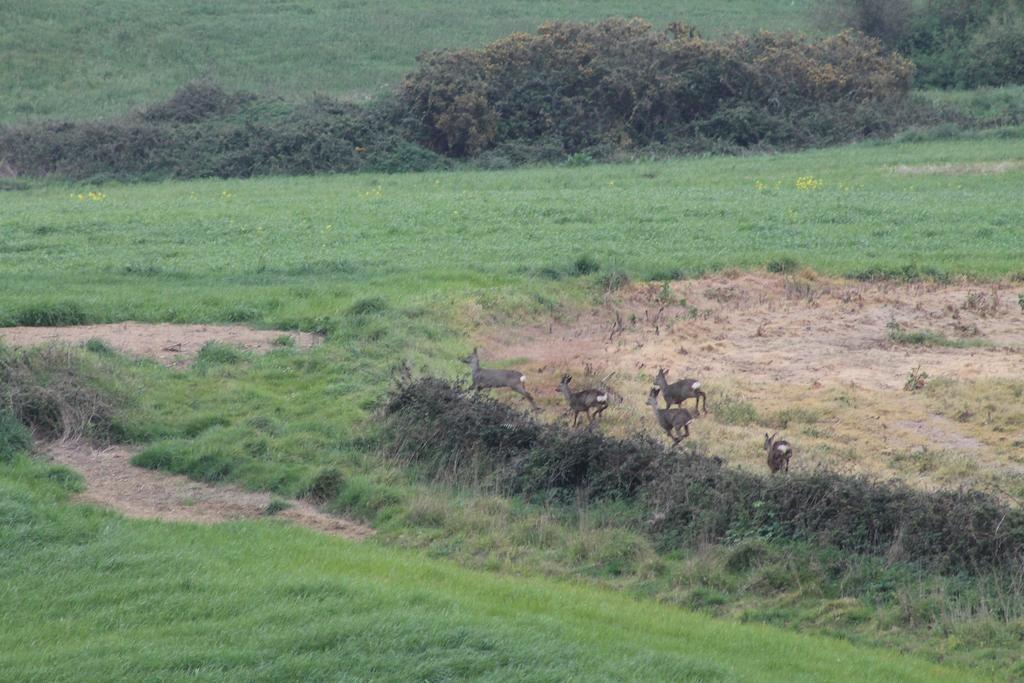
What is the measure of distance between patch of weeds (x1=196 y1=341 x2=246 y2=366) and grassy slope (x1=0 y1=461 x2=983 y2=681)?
227 inches

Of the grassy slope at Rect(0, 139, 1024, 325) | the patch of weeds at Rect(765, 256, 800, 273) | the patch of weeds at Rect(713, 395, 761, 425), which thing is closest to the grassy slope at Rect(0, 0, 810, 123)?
the grassy slope at Rect(0, 139, 1024, 325)

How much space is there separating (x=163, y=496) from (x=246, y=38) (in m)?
46.7

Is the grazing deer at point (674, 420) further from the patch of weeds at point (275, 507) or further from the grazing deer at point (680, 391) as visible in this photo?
the patch of weeds at point (275, 507)

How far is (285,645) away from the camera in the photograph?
7770mm

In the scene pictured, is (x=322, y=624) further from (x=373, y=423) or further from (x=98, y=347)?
(x=98, y=347)

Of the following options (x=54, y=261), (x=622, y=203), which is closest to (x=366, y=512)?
(x=54, y=261)

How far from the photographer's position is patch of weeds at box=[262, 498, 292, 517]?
1188 cm

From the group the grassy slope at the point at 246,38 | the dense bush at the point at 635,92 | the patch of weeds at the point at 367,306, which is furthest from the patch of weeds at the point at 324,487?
the grassy slope at the point at 246,38

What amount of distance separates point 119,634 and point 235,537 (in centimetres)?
261

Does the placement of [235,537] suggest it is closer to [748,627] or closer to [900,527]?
[748,627]

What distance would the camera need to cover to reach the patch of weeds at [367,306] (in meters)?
17.9

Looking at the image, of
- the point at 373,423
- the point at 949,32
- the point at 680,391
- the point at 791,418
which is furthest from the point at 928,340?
the point at 949,32

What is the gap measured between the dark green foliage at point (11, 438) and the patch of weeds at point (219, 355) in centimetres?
307

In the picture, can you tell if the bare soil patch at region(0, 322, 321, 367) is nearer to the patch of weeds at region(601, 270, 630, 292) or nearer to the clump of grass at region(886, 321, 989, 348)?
the patch of weeds at region(601, 270, 630, 292)
